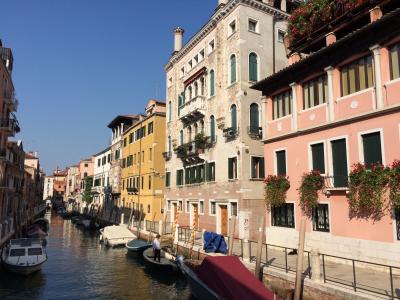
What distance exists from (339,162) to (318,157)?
48.3 inches

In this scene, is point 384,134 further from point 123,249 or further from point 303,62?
point 123,249

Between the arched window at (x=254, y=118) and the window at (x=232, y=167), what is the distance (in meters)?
2.22

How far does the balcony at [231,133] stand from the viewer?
23.2 meters

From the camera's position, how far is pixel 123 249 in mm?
28844

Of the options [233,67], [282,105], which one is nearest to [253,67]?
[233,67]

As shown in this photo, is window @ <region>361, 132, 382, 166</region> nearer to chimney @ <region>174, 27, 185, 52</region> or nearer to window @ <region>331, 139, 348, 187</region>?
window @ <region>331, 139, 348, 187</region>

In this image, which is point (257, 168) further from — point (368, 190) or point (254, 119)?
point (368, 190)

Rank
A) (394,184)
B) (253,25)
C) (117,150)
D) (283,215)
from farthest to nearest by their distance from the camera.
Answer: (117,150) → (253,25) → (283,215) → (394,184)

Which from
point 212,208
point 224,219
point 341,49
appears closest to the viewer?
point 341,49

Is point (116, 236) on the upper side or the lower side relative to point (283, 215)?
lower

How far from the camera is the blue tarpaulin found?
1752cm

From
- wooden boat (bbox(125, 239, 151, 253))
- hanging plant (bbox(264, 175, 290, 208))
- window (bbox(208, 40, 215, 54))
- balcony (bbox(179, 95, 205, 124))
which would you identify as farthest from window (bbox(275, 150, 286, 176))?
window (bbox(208, 40, 215, 54))

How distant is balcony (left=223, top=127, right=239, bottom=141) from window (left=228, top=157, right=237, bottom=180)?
136 centimetres

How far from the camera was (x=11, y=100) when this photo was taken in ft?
102
